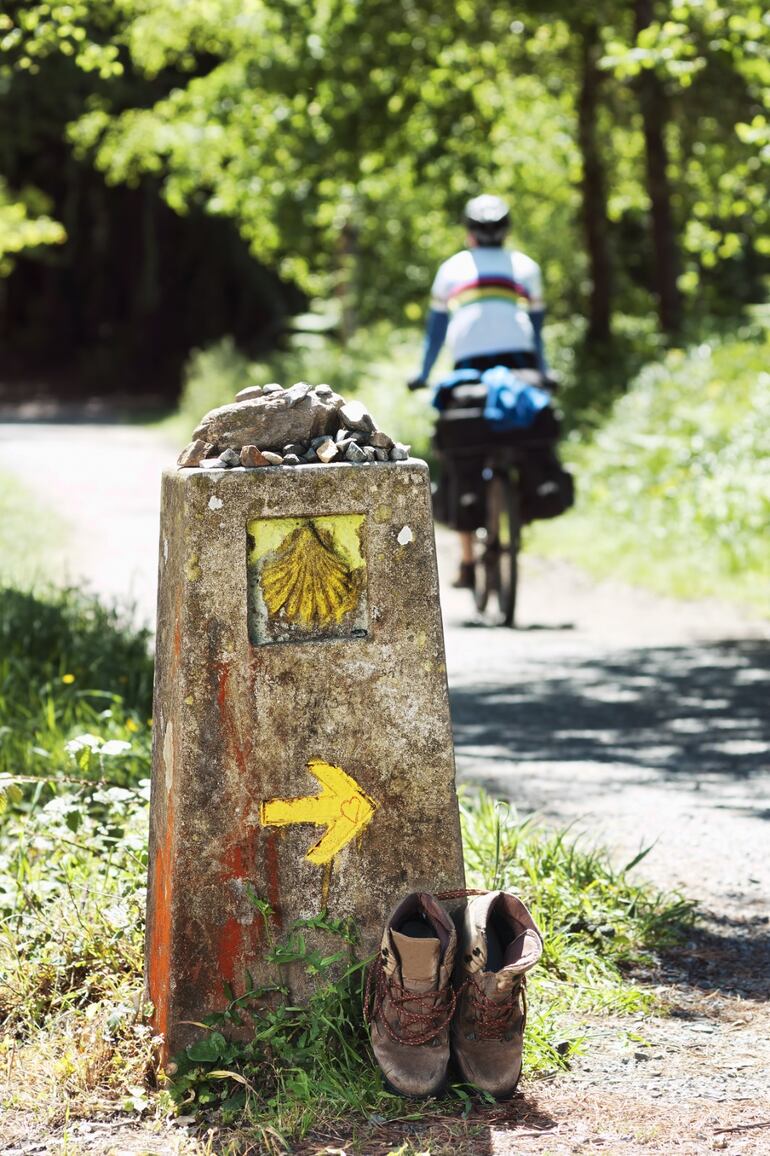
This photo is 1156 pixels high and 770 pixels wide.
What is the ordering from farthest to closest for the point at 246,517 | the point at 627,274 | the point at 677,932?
the point at 627,274 < the point at 677,932 < the point at 246,517

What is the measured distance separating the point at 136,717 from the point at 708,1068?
9.45ft

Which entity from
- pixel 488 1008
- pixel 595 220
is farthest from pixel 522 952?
pixel 595 220

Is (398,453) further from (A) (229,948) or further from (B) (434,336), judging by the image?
(B) (434,336)

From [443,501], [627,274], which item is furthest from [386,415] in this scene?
[627,274]

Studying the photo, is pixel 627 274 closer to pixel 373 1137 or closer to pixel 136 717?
pixel 136 717

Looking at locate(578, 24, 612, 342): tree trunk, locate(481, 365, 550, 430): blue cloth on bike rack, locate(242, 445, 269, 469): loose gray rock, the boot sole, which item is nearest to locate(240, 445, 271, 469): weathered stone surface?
locate(242, 445, 269, 469): loose gray rock

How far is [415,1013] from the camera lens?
3312 mm

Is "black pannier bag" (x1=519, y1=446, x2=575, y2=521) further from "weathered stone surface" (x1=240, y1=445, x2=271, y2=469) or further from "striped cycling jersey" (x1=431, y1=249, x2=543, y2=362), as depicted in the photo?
"weathered stone surface" (x1=240, y1=445, x2=271, y2=469)

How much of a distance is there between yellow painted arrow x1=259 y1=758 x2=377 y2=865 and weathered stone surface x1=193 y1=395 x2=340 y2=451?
0.70 meters

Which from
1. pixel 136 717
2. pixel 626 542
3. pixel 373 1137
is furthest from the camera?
pixel 626 542

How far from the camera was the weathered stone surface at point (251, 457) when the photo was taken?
3.40 meters

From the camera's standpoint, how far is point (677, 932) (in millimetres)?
4480

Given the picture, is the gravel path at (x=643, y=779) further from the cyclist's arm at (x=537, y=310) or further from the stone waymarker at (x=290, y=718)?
the cyclist's arm at (x=537, y=310)

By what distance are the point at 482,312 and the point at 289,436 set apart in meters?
6.23
